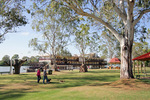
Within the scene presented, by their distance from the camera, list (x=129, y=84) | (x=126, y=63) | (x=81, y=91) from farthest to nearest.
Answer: (x=126, y=63)
(x=129, y=84)
(x=81, y=91)

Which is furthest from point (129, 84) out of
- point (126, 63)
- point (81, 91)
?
point (81, 91)

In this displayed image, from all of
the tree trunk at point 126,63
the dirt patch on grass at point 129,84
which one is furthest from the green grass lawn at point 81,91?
the tree trunk at point 126,63

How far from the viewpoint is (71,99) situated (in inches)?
279

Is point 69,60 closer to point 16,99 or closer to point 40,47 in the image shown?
point 40,47

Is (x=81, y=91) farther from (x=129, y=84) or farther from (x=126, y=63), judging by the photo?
(x=126, y=63)

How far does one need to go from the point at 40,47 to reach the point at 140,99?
34078 millimetres

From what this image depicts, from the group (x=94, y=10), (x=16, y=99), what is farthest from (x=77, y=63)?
(x=16, y=99)

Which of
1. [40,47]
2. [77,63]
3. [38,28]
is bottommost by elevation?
[77,63]

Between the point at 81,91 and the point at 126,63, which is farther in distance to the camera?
the point at 126,63

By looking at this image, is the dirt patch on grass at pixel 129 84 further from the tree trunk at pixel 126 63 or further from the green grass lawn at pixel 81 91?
the tree trunk at pixel 126 63

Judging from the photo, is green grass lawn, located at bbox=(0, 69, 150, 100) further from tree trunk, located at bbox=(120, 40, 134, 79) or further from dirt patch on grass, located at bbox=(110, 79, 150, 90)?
tree trunk, located at bbox=(120, 40, 134, 79)

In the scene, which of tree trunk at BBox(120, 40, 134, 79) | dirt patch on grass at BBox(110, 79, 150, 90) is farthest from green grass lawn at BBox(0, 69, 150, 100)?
tree trunk at BBox(120, 40, 134, 79)

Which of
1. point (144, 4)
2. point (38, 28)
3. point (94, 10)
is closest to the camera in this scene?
point (144, 4)

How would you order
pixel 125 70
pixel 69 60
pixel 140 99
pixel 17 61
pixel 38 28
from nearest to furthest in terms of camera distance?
pixel 140 99 < pixel 125 70 < pixel 17 61 < pixel 38 28 < pixel 69 60
